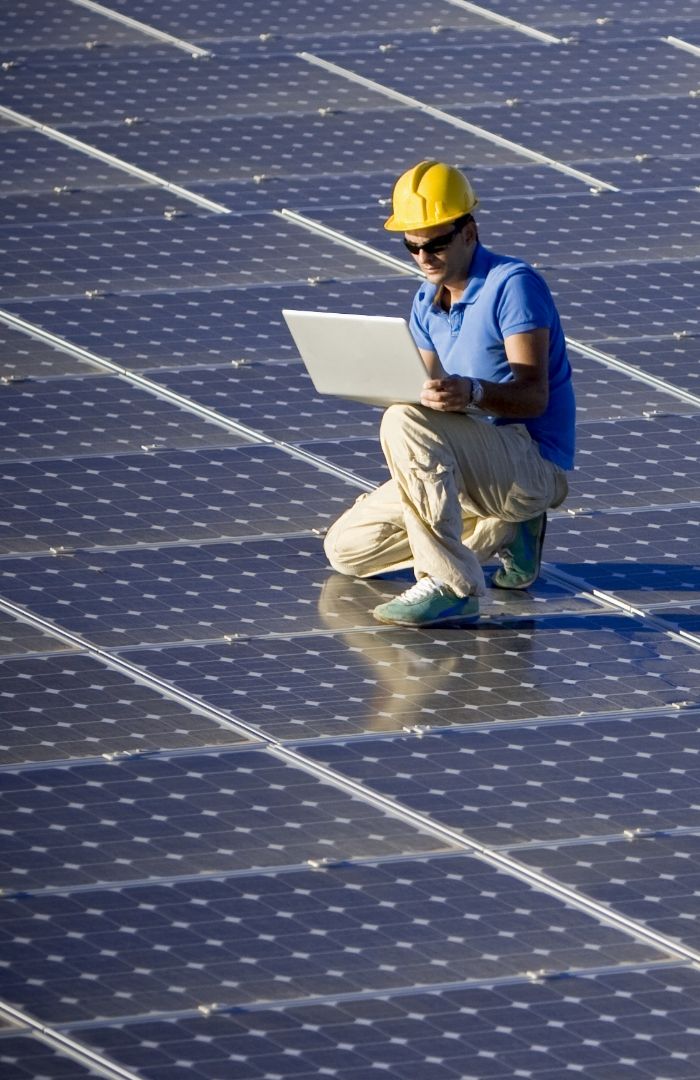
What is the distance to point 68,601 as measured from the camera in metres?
9.80

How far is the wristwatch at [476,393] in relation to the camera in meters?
9.41

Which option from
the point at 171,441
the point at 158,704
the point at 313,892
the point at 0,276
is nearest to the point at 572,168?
the point at 0,276

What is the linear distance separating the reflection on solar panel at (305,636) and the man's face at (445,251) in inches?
52.1

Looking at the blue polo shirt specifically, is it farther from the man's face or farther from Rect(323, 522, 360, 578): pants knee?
Rect(323, 522, 360, 578): pants knee

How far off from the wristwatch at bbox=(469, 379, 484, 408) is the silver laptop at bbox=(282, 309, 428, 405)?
22cm

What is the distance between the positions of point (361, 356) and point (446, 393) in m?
0.36

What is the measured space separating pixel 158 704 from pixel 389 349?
5.34 feet

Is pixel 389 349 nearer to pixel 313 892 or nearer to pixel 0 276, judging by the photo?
pixel 313 892

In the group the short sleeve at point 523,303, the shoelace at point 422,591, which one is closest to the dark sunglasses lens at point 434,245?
the short sleeve at point 523,303

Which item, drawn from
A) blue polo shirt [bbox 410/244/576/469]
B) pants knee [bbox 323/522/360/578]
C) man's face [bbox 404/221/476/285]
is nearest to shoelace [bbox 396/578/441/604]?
pants knee [bbox 323/522/360/578]

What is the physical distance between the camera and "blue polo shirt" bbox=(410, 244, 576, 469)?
31.7ft

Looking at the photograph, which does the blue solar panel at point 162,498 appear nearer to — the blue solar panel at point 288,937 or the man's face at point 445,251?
the man's face at point 445,251

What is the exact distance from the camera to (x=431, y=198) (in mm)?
9547

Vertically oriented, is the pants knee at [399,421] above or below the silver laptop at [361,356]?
below
